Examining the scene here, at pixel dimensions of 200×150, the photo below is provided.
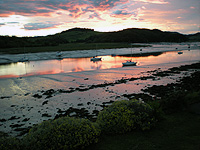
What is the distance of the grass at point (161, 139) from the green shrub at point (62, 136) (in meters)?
0.43

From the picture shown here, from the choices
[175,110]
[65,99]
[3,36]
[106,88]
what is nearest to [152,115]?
[175,110]

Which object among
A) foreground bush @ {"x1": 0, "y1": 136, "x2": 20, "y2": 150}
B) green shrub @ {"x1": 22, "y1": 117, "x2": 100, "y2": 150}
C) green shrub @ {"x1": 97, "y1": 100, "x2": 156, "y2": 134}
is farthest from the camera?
green shrub @ {"x1": 97, "y1": 100, "x2": 156, "y2": 134}

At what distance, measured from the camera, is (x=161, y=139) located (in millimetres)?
5609

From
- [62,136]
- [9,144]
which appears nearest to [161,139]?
[62,136]

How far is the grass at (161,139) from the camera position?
17.0 ft

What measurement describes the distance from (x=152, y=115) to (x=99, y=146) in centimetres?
245

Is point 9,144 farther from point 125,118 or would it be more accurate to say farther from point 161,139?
point 161,139

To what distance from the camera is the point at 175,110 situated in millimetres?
8258

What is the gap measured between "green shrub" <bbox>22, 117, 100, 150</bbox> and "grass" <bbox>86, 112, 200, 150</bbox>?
428 millimetres

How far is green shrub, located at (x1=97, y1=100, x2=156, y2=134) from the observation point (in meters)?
5.98

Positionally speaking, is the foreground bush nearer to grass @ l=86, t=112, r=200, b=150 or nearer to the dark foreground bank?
the dark foreground bank

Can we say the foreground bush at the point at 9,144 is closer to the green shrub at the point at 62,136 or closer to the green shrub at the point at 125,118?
the green shrub at the point at 62,136

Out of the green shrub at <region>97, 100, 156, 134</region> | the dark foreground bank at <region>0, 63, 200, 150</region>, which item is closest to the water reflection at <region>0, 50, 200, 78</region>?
the green shrub at <region>97, 100, 156, 134</region>

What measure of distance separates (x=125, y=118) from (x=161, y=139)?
→ 1.29m
